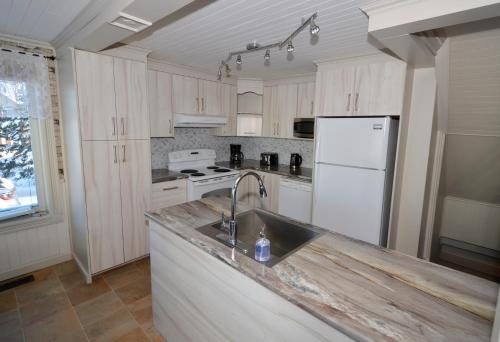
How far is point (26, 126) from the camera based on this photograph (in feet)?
8.49

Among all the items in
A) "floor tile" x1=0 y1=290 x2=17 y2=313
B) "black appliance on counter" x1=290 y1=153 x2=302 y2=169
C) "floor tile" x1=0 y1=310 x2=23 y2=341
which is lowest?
"floor tile" x1=0 y1=310 x2=23 y2=341

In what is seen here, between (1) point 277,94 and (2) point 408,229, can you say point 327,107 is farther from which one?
(2) point 408,229

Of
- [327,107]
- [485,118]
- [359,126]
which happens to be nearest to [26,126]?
[327,107]

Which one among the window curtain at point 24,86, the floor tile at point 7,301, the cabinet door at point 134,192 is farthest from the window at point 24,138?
the cabinet door at point 134,192

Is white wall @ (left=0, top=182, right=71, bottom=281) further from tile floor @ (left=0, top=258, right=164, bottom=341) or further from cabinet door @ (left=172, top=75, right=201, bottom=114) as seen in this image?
cabinet door @ (left=172, top=75, right=201, bottom=114)

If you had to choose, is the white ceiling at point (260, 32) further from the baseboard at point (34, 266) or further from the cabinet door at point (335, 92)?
the baseboard at point (34, 266)

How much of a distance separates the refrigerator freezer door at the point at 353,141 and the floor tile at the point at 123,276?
2340 millimetres

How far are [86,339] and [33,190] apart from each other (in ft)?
5.51

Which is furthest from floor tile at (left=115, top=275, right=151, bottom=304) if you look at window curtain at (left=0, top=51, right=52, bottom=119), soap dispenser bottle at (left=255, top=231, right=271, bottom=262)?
window curtain at (left=0, top=51, right=52, bottom=119)

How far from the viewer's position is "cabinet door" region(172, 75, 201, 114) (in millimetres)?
3297

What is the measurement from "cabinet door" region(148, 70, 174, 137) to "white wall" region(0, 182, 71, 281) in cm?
121

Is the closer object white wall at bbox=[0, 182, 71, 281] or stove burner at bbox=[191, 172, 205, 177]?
white wall at bbox=[0, 182, 71, 281]

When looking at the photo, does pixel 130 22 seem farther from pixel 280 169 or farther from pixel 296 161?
pixel 296 161

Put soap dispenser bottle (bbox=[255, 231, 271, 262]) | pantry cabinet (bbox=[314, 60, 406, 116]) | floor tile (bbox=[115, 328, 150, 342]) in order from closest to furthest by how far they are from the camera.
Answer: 1. soap dispenser bottle (bbox=[255, 231, 271, 262])
2. floor tile (bbox=[115, 328, 150, 342])
3. pantry cabinet (bbox=[314, 60, 406, 116])
